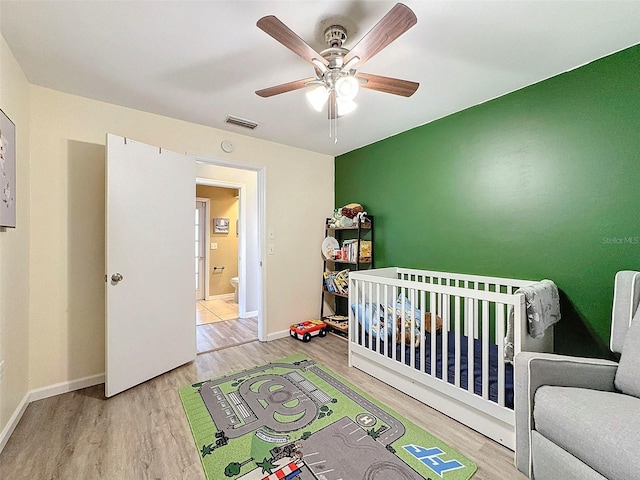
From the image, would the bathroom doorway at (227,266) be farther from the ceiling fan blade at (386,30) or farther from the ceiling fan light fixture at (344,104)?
the ceiling fan blade at (386,30)

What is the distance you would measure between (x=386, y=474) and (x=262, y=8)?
2.37 meters

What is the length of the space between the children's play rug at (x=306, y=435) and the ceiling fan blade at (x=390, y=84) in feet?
6.63

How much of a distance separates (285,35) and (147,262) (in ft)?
6.57

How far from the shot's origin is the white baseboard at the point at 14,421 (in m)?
1.59

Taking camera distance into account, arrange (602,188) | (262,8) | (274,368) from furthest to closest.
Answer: (274,368)
(602,188)
(262,8)

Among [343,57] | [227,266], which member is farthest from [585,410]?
[227,266]

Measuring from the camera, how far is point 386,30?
1190mm

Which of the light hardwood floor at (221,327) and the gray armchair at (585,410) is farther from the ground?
the gray armchair at (585,410)

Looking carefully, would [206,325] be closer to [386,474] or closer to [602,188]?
[386,474]

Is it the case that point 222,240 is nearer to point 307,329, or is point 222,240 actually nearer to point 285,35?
point 307,329

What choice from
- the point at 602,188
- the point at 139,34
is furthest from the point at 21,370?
the point at 602,188

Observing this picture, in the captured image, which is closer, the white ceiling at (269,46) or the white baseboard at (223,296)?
the white ceiling at (269,46)

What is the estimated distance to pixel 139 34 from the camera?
1562 mm

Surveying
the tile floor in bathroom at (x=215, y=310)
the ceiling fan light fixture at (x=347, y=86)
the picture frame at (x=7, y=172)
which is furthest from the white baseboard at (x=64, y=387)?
the ceiling fan light fixture at (x=347, y=86)
